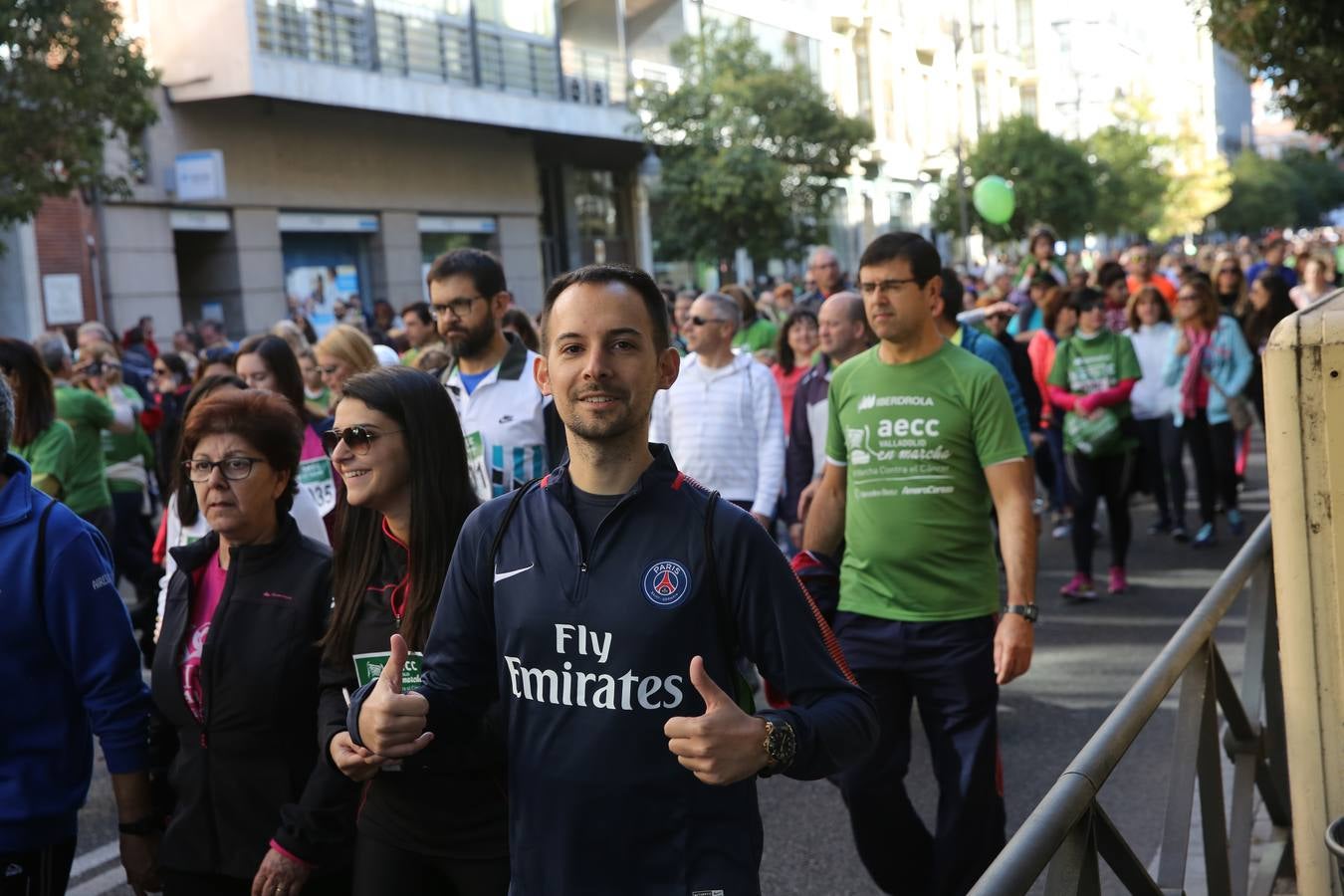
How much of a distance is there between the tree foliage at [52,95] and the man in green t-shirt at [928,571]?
13.4 meters

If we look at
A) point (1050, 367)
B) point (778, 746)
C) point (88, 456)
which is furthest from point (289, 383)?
point (1050, 367)

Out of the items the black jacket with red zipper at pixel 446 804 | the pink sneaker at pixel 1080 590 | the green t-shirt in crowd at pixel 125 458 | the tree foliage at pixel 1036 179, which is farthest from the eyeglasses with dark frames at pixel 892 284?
the tree foliage at pixel 1036 179

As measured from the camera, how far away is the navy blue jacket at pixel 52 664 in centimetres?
345

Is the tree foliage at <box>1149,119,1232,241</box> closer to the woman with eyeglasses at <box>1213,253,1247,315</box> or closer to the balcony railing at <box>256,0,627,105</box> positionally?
the balcony railing at <box>256,0,627,105</box>

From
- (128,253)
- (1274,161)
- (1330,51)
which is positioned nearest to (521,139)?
(128,253)

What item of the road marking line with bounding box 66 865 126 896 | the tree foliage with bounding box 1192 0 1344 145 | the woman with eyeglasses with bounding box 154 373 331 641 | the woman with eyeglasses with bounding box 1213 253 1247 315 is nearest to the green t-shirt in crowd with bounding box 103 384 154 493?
the woman with eyeglasses with bounding box 154 373 331 641

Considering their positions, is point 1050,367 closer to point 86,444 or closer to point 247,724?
point 86,444

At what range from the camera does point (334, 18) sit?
25344 millimetres

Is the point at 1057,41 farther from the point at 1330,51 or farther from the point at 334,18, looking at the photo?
the point at 1330,51

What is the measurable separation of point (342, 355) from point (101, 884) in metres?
2.70

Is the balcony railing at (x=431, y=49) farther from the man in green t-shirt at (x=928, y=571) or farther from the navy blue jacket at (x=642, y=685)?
the navy blue jacket at (x=642, y=685)

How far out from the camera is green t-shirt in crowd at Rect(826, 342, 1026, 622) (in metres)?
4.70

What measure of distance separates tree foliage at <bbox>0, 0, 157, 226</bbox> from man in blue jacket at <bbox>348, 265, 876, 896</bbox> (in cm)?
1497

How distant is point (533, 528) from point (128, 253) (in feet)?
71.0
